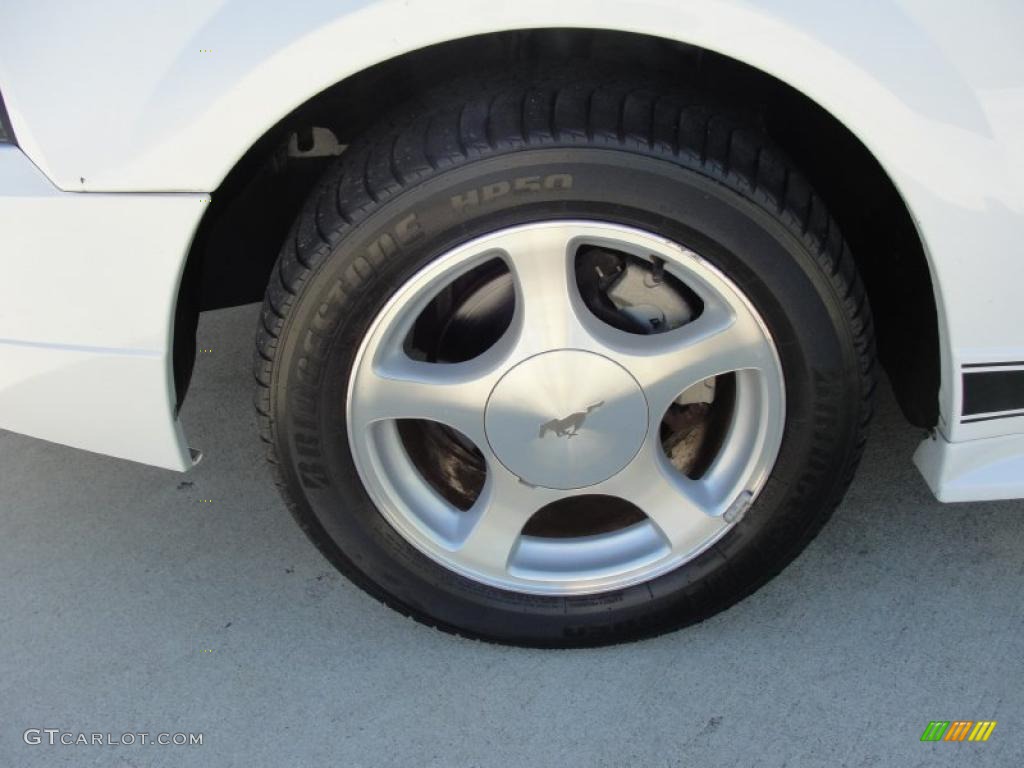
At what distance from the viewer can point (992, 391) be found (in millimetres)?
1448

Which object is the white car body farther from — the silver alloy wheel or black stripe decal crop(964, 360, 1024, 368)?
the silver alloy wheel

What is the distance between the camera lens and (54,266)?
4.64ft

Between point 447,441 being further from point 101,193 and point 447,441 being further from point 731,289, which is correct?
point 101,193

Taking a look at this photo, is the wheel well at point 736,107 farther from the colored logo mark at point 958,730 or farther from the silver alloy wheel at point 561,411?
the colored logo mark at point 958,730

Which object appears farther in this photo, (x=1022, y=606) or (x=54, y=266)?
(x=1022, y=606)

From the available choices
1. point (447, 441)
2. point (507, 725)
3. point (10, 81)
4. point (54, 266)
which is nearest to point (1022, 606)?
point (507, 725)

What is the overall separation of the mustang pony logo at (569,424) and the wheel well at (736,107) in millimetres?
539

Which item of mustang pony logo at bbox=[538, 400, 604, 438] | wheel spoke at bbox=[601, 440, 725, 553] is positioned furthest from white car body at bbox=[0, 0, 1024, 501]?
mustang pony logo at bbox=[538, 400, 604, 438]

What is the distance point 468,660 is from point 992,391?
101cm

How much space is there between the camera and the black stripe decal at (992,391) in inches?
56.4

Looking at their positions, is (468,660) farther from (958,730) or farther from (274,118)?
(274,118)

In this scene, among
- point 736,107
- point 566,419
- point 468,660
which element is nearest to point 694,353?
point 566,419

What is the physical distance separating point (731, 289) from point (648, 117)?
0.29 meters

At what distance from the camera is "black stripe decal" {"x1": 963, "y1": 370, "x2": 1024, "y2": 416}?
1434 millimetres
